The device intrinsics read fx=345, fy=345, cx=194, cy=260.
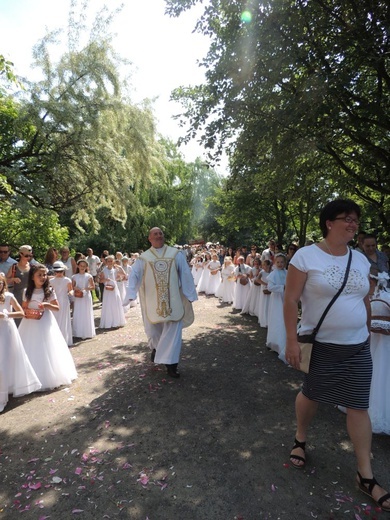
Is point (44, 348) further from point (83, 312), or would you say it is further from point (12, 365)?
point (83, 312)

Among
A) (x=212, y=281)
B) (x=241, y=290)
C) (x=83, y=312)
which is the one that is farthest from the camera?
(x=212, y=281)

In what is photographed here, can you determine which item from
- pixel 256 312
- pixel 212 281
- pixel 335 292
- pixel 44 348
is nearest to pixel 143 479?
pixel 335 292

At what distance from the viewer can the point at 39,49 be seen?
12.1 metres

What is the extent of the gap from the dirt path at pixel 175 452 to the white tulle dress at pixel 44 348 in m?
0.23

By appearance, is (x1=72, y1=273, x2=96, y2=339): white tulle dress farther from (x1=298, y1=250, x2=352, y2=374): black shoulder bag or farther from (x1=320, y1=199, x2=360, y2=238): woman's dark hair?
(x1=320, y1=199, x2=360, y2=238): woman's dark hair

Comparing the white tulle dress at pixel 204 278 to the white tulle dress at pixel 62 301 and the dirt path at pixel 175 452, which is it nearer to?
the white tulle dress at pixel 62 301

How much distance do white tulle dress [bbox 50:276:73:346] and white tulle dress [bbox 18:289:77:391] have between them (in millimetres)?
1890

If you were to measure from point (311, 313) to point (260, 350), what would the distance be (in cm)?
456

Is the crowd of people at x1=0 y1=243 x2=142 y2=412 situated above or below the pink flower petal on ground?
above

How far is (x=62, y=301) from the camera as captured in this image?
740 cm

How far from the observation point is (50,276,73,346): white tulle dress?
729 centimetres

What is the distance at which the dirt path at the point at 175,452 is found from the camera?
2.81 meters

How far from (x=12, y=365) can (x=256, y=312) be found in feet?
24.9

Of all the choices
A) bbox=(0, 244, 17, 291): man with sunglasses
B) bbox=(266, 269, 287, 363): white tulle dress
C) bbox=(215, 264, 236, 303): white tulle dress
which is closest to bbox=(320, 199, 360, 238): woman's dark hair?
bbox=(266, 269, 287, 363): white tulle dress
